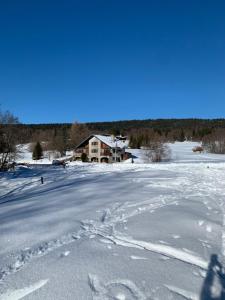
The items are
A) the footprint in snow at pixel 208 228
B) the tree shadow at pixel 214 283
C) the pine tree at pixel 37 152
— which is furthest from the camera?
the pine tree at pixel 37 152

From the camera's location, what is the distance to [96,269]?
641 cm

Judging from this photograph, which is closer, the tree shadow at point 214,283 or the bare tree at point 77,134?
the tree shadow at point 214,283

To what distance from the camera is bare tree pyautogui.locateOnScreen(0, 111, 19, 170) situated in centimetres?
4872

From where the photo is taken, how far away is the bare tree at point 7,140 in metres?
48.7

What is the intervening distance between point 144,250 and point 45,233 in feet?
9.39

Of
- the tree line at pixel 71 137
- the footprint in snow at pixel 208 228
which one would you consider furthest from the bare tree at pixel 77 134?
the footprint in snow at pixel 208 228

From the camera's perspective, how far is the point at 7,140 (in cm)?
4912

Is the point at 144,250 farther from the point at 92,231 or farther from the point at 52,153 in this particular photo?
the point at 52,153

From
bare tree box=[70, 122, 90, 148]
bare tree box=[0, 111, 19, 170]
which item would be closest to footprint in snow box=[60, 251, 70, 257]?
bare tree box=[0, 111, 19, 170]

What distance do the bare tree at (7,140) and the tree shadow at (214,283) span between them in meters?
44.8

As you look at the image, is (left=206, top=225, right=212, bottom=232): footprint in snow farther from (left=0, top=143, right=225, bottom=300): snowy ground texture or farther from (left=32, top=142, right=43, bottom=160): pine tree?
(left=32, top=142, right=43, bottom=160): pine tree

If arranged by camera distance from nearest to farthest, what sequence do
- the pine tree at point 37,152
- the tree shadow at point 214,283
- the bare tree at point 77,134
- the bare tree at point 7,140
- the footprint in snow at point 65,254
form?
the tree shadow at point 214,283 → the footprint in snow at point 65,254 → the bare tree at point 7,140 → the pine tree at point 37,152 → the bare tree at point 77,134

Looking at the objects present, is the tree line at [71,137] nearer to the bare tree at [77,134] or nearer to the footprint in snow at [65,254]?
the bare tree at [77,134]

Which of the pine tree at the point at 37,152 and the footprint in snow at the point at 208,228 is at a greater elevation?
the pine tree at the point at 37,152
